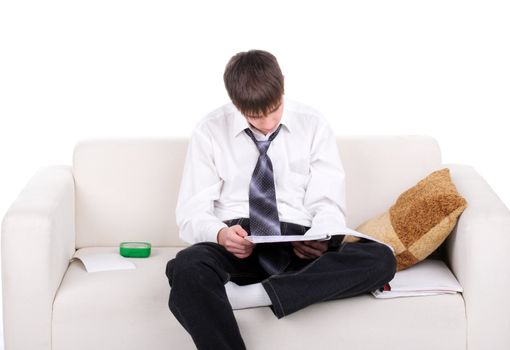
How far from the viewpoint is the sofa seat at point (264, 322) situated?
260 cm

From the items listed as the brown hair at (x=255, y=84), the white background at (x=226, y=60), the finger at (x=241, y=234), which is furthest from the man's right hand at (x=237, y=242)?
the white background at (x=226, y=60)

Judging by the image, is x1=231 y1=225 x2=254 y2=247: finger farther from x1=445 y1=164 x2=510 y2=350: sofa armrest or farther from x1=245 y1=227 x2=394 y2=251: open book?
x1=445 y1=164 x2=510 y2=350: sofa armrest

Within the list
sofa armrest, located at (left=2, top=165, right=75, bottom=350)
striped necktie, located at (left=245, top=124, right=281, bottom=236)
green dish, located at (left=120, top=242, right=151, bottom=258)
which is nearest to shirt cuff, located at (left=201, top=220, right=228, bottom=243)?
striped necktie, located at (left=245, top=124, right=281, bottom=236)

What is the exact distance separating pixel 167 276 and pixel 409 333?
0.70m

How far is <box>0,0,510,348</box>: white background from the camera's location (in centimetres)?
388

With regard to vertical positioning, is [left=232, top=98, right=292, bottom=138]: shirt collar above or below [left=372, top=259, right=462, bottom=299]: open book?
above

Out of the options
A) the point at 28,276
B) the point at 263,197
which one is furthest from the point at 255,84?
the point at 28,276

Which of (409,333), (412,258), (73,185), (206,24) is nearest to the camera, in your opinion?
(409,333)

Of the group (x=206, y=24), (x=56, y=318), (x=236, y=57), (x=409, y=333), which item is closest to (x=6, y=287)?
(x=56, y=318)

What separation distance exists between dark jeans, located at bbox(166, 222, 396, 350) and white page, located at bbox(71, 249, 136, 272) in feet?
1.06

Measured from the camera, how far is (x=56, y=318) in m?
2.66

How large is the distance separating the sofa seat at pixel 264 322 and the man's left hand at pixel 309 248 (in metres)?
0.14

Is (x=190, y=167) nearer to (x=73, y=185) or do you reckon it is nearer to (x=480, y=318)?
(x=73, y=185)

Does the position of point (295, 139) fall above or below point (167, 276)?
above
